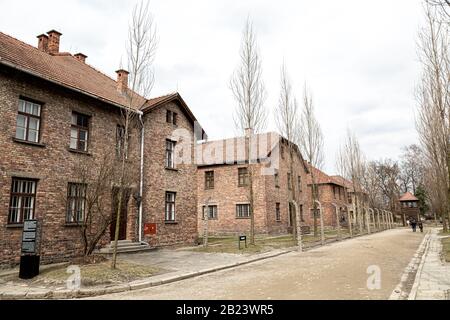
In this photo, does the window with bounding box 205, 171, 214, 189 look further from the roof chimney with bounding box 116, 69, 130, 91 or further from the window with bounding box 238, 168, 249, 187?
the roof chimney with bounding box 116, 69, 130, 91

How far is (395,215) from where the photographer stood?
6600 cm

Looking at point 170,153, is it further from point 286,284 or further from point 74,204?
point 286,284

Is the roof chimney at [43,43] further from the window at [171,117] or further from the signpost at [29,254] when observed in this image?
the signpost at [29,254]

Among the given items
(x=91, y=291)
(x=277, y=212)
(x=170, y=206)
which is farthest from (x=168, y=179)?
(x=277, y=212)

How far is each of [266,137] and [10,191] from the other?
23.6 metres

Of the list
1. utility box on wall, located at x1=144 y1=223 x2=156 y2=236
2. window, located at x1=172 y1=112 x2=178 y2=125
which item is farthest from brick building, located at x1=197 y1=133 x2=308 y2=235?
utility box on wall, located at x1=144 y1=223 x2=156 y2=236

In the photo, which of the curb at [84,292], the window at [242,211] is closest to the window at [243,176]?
the window at [242,211]

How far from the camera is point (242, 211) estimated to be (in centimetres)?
2952

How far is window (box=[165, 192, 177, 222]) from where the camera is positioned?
19.1 meters

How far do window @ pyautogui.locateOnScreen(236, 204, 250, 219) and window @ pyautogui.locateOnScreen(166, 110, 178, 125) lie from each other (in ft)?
39.2

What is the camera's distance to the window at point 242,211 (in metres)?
29.2

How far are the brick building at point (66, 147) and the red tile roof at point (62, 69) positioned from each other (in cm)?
6
